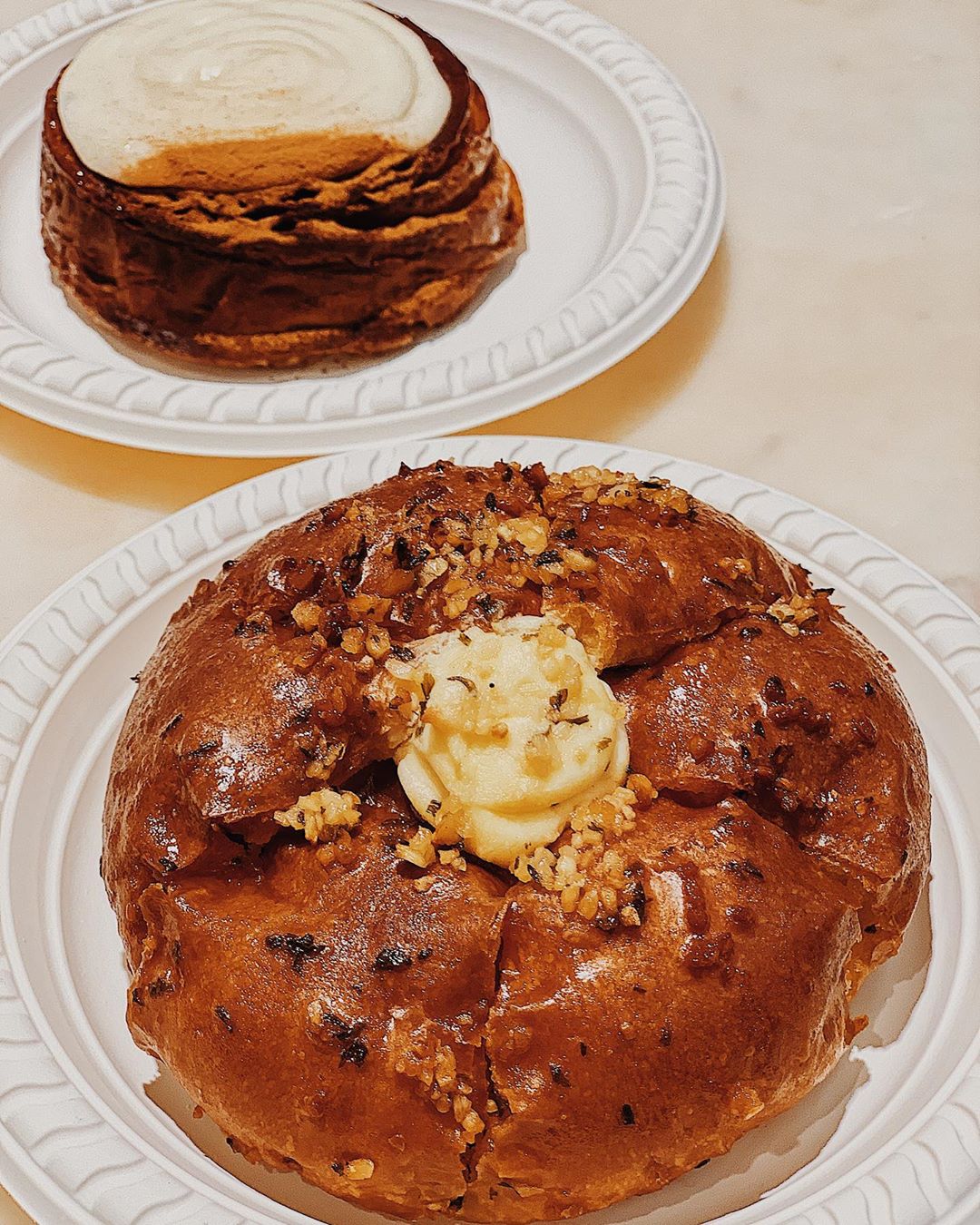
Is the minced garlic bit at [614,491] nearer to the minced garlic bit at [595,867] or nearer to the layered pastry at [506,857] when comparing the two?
the layered pastry at [506,857]

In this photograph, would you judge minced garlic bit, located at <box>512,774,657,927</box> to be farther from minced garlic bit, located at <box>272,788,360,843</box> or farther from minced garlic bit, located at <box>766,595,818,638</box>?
minced garlic bit, located at <box>766,595,818,638</box>

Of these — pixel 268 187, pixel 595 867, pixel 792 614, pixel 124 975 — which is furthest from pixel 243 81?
pixel 595 867

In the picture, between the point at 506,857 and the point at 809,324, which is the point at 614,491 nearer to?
the point at 506,857

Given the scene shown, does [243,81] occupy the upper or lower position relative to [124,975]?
upper

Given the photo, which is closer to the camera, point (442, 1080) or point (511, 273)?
point (442, 1080)

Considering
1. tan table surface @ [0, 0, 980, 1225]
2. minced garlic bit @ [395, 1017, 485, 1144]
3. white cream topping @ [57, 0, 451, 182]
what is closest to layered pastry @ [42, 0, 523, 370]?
white cream topping @ [57, 0, 451, 182]

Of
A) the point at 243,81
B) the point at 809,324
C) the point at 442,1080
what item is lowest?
the point at 809,324

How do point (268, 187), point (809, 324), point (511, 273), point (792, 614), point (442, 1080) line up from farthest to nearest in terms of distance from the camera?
point (809, 324) < point (511, 273) < point (268, 187) < point (792, 614) < point (442, 1080)
